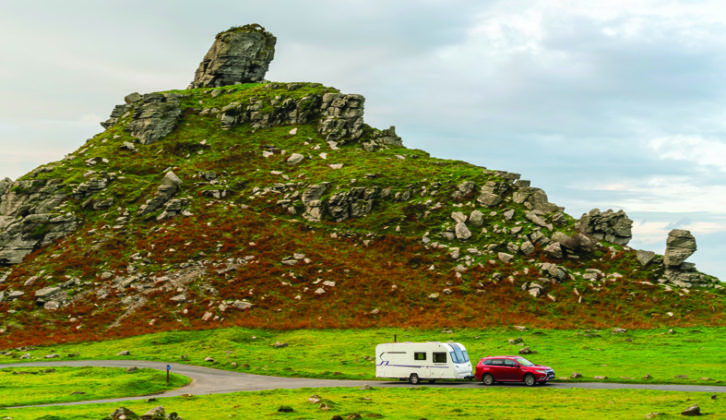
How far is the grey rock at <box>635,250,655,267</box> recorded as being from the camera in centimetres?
8088

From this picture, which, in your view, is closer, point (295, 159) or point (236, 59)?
point (295, 159)

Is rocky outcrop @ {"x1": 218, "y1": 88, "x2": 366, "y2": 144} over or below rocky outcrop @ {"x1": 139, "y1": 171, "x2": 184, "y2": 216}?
over

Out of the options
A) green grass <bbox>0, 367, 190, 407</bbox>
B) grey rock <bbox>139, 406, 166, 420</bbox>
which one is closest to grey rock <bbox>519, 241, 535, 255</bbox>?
green grass <bbox>0, 367, 190, 407</bbox>

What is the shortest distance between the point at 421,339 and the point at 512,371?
2330 centimetres

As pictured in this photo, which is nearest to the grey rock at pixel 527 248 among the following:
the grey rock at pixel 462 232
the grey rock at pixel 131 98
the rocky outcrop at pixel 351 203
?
the grey rock at pixel 462 232

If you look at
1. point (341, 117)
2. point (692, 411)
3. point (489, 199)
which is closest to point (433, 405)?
point (692, 411)

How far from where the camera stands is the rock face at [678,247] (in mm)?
79000

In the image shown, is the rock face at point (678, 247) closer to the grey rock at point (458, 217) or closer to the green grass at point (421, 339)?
the green grass at point (421, 339)

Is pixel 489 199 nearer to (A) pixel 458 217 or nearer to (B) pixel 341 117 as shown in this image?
(A) pixel 458 217

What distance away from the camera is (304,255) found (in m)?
90.4

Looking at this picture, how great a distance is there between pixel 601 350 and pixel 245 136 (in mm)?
103461

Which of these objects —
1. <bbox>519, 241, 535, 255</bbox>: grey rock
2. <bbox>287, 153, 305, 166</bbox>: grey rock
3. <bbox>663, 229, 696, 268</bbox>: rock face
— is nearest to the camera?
<bbox>663, 229, 696, 268</bbox>: rock face

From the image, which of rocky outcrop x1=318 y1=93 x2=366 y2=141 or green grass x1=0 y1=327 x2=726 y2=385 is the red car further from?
rocky outcrop x1=318 y1=93 x2=366 y2=141

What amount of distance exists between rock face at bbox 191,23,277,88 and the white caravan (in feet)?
489
